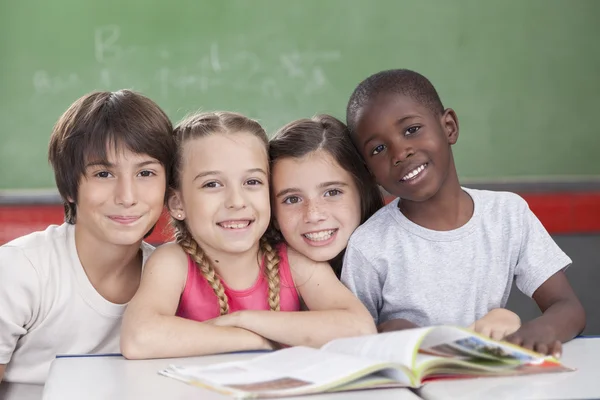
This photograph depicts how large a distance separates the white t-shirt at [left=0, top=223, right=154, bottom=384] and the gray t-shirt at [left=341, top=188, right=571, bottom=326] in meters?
0.51

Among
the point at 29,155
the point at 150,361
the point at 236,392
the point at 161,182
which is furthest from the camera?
the point at 29,155

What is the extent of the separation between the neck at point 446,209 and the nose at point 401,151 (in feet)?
0.39

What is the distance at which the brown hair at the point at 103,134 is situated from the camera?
4.91 ft

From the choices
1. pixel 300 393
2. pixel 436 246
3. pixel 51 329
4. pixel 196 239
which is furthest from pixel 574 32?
pixel 300 393

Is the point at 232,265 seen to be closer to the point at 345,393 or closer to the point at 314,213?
the point at 314,213

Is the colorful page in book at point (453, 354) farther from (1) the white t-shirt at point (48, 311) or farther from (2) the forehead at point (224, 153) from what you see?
(1) the white t-shirt at point (48, 311)

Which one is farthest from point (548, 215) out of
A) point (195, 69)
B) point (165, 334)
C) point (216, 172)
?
point (165, 334)

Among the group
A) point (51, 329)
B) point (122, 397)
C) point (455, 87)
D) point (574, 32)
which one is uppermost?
point (574, 32)

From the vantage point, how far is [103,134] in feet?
4.90

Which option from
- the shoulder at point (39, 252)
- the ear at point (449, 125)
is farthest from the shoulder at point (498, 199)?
the shoulder at point (39, 252)

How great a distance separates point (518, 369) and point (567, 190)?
7.68 ft

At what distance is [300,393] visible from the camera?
0.83 m

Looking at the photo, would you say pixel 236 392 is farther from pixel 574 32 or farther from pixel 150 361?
pixel 574 32

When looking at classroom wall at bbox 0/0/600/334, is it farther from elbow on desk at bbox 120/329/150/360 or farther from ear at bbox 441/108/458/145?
elbow on desk at bbox 120/329/150/360
